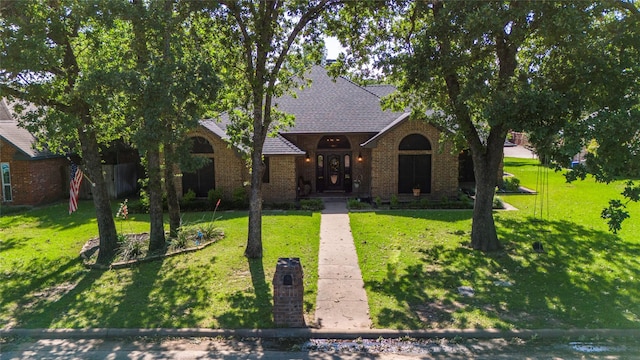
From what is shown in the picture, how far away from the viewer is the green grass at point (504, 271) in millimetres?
8336

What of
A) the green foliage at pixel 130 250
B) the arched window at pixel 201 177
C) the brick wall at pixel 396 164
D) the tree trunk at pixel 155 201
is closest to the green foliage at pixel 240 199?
the arched window at pixel 201 177

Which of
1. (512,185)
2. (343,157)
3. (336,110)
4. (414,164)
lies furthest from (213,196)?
(512,185)

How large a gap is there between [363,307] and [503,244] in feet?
20.4

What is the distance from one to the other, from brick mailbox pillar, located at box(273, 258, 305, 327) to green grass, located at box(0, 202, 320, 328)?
0.40m

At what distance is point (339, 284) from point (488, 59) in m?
7.26

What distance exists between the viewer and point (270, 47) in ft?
36.9

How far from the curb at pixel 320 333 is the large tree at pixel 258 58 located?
4.12 meters

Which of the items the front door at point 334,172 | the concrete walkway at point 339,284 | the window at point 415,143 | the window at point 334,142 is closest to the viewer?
the concrete walkway at point 339,284

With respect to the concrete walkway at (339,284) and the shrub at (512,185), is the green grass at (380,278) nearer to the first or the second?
the concrete walkway at (339,284)

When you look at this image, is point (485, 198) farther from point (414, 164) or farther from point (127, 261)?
point (127, 261)

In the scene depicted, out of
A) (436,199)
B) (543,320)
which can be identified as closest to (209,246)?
(543,320)

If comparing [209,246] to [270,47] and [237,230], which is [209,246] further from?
[270,47]

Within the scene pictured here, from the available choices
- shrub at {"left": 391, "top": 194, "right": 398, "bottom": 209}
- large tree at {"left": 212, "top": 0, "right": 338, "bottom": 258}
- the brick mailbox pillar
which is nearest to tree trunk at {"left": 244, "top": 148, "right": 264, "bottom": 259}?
large tree at {"left": 212, "top": 0, "right": 338, "bottom": 258}

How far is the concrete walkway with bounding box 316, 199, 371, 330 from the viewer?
27.3ft
